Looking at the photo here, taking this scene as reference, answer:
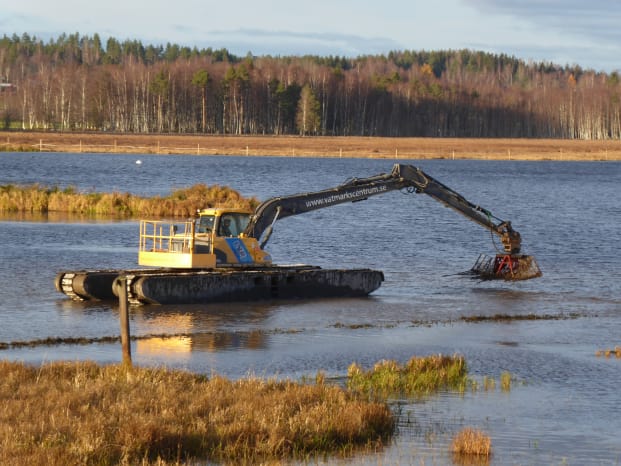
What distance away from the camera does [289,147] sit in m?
159

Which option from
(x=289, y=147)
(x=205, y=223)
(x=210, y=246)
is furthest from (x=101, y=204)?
(x=289, y=147)

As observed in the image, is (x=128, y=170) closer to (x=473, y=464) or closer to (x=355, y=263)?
(x=355, y=263)

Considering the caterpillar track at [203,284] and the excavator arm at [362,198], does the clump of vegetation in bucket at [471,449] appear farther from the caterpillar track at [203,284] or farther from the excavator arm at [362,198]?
the excavator arm at [362,198]

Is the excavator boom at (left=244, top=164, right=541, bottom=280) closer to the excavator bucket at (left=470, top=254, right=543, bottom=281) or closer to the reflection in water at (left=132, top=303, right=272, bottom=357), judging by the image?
the excavator bucket at (left=470, top=254, right=543, bottom=281)

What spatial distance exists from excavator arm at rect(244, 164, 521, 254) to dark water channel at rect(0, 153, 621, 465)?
2.03m

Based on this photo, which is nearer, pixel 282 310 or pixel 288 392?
pixel 288 392

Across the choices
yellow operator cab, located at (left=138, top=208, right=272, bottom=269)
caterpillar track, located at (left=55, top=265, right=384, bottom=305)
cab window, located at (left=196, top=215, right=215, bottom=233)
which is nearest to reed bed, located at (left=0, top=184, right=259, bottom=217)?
caterpillar track, located at (left=55, top=265, right=384, bottom=305)

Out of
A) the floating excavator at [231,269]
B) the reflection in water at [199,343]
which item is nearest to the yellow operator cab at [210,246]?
A: the floating excavator at [231,269]

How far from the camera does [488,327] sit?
1203 inches

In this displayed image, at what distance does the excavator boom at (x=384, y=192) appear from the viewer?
32.9 meters

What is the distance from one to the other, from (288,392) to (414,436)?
6.93ft

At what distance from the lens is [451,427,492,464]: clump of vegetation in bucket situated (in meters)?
16.4

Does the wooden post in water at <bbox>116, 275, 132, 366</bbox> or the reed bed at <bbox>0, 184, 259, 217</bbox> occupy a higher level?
the reed bed at <bbox>0, 184, 259, 217</bbox>

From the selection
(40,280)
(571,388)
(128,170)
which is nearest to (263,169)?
(128,170)
